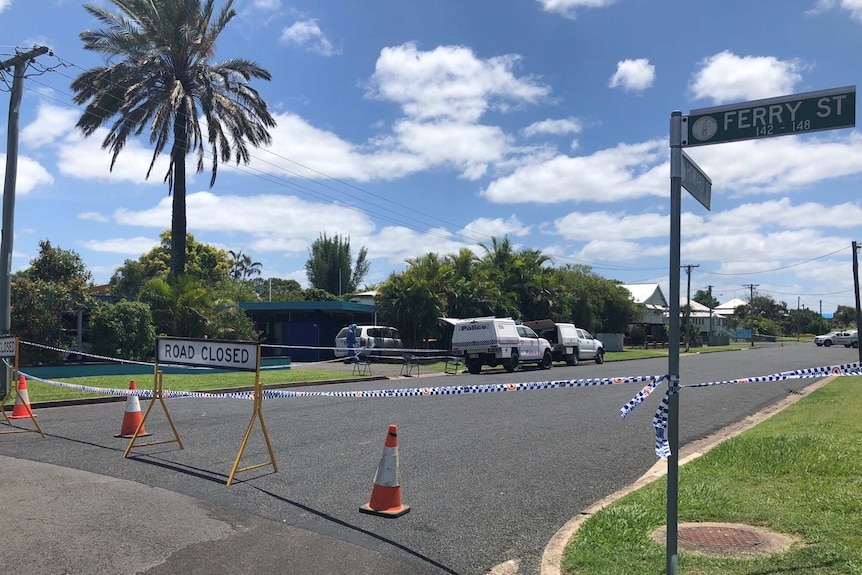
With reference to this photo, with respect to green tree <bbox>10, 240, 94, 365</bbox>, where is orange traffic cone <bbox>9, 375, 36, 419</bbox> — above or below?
below

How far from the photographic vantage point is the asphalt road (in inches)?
240

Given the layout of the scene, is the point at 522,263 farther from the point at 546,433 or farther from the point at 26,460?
the point at 26,460

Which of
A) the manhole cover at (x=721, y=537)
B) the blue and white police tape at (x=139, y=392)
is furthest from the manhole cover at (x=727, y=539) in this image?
the blue and white police tape at (x=139, y=392)

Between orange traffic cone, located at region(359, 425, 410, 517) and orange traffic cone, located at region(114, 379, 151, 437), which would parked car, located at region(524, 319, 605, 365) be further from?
orange traffic cone, located at region(359, 425, 410, 517)

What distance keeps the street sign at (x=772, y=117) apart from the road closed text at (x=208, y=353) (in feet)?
18.1

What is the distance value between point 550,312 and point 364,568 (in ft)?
132

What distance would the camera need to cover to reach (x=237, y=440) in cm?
1012

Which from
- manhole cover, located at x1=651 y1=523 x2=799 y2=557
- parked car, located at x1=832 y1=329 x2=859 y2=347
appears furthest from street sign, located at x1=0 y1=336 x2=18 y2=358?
parked car, located at x1=832 y1=329 x2=859 y2=347

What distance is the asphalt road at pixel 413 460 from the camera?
20.0 feet

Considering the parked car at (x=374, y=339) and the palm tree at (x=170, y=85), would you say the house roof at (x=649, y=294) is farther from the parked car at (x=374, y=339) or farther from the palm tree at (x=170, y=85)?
the palm tree at (x=170, y=85)

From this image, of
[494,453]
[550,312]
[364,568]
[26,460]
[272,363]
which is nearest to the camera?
[364,568]

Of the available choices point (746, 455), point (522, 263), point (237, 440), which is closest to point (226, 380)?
→ point (237, 440)

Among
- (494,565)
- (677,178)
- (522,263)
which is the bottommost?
(494,565)

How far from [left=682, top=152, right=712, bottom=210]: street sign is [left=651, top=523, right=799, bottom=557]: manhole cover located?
2.56 metres
